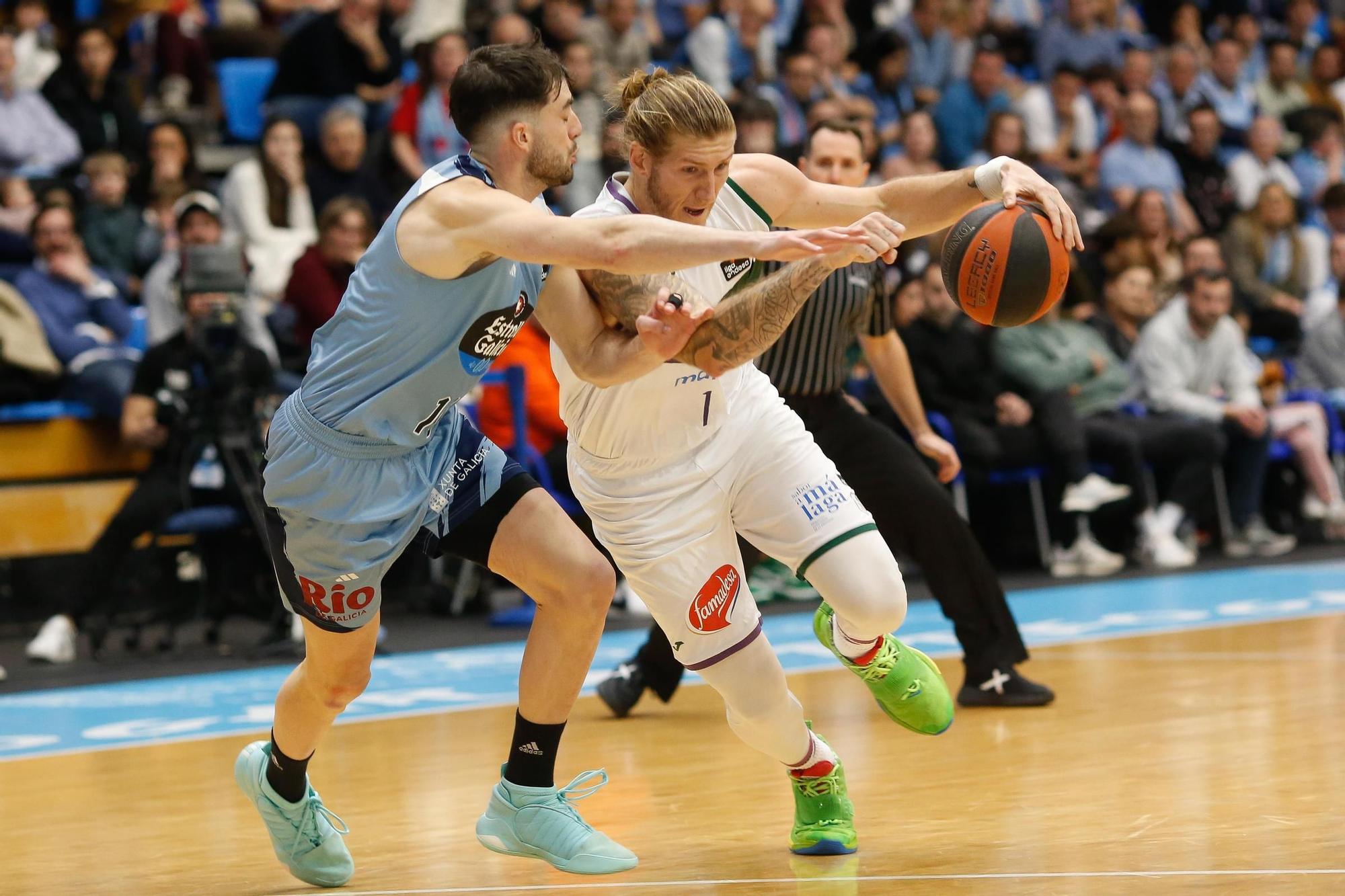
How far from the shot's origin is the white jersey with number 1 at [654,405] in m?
3.83

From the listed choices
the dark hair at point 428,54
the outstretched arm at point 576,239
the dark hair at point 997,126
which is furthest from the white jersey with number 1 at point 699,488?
the dark hair at point 997,126

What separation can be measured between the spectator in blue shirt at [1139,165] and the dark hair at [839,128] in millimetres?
7544

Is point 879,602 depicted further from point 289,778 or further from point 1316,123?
point 1316,123

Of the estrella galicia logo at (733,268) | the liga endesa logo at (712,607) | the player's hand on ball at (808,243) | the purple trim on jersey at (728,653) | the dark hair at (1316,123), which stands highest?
the player's hand on ball at (808,243)

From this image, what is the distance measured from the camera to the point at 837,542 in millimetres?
3762

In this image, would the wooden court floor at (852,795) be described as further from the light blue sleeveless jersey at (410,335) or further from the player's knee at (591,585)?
the light blue sleeveless jersey at (410,335)

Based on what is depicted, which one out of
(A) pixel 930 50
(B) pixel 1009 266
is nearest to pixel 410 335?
(B) pixel 1009 266

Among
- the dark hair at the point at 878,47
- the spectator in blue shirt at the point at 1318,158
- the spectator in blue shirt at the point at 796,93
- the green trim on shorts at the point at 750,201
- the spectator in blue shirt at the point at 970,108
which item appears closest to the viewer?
the green trim on shorts at the point at 750,201

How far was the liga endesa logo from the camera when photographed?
373cm

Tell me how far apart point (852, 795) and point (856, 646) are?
577mm

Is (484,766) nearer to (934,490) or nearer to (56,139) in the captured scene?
(934,490)

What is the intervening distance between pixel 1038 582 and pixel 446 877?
20.8ft

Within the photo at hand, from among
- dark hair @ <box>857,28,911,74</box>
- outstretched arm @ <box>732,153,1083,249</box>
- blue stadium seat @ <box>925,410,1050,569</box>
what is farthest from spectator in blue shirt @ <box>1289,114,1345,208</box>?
outstretched arm @ <box>732,153,1083,249</box>

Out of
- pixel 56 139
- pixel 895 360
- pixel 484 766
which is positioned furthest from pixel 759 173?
pixel 56 139
